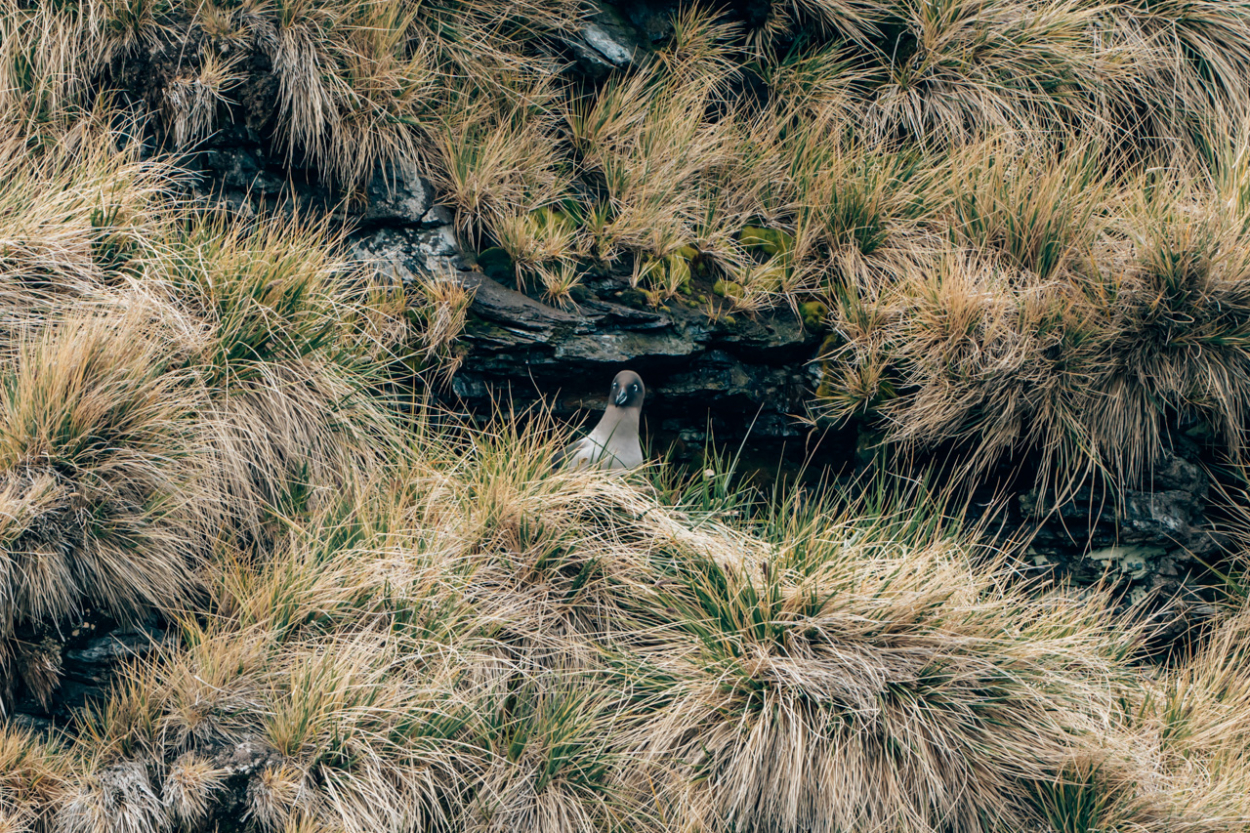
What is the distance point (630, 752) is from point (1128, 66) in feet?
16.2

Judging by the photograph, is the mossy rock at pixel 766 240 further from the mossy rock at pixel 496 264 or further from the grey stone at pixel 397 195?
the grey stone at pixel 397 195

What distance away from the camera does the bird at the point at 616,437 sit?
14.9 feet

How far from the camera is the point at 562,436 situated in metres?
4.87

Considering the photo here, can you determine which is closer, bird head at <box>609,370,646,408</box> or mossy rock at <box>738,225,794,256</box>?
bird head at <box>609,370,646,408</box>

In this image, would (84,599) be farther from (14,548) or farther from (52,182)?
(52,182)

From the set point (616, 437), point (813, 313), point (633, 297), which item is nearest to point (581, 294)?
point (633, 297)

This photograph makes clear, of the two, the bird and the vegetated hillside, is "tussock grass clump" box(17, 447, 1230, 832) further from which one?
the bird

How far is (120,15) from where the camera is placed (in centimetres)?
492

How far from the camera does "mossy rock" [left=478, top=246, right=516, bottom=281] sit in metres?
5.04

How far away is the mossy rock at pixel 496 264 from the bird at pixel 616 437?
86 cm

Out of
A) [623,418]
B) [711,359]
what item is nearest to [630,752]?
[623,418]

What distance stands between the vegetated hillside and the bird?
199 mm

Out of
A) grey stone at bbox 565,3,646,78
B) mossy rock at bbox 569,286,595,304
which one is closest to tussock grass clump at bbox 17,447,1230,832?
mossy rock at bbox 569,286,595,304

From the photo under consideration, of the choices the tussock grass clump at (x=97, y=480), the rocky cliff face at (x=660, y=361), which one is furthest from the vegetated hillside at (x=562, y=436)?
the rocky cliff face at (x=660, y=361)
